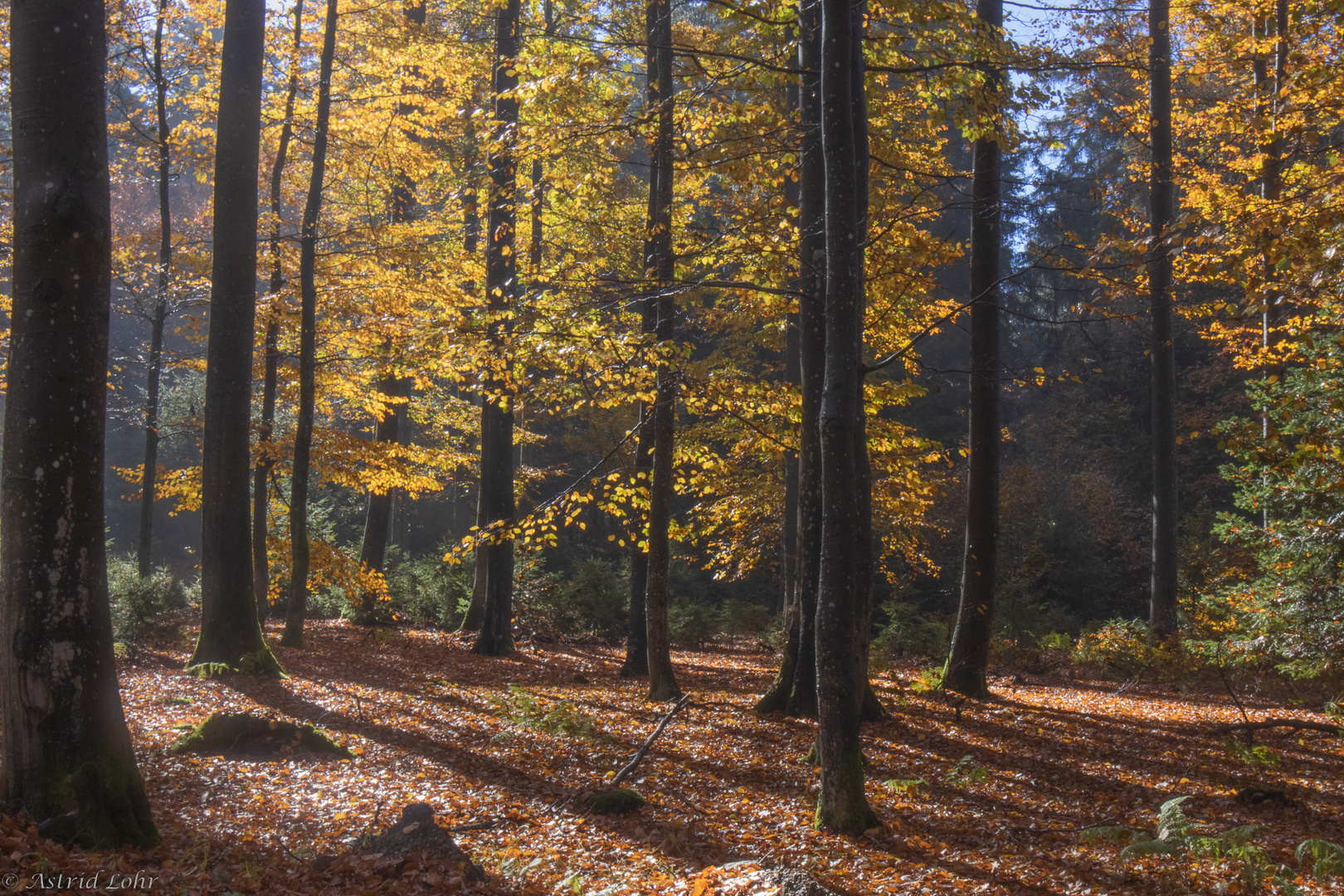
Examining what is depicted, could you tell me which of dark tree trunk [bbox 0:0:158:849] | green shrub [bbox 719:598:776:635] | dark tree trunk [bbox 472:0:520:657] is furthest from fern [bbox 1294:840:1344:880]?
green shrub [bbox 719:598:776:635]

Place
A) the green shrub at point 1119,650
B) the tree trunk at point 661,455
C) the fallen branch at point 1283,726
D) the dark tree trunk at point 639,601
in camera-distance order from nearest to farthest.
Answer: the fallen branch at point 1283,726 → the tree trunk at point 661,455 → the dark tree trunk at point 639,601 → the green shrub at point 1119,650

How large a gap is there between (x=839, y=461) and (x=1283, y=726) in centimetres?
532

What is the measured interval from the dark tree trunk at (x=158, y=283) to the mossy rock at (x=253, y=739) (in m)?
8.04

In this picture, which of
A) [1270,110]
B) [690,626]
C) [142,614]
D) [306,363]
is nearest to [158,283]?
[306,363]

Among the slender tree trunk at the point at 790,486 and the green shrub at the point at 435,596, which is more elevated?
the slender tree trunk at the point at 790,486

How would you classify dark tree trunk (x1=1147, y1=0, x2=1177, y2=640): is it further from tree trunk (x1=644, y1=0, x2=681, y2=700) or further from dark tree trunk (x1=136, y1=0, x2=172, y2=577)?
dark tree trunk (x1=136, y1=0, x2=172, y2=577)

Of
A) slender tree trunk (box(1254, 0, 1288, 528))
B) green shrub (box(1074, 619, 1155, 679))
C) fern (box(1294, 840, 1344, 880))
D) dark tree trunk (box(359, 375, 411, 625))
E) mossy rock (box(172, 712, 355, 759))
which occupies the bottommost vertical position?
green shrub (box(1074, 619, 1155, 679))

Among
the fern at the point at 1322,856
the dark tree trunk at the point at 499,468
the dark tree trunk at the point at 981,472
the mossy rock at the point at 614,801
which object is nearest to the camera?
the fern at the point at 1322,856

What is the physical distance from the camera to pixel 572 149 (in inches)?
339

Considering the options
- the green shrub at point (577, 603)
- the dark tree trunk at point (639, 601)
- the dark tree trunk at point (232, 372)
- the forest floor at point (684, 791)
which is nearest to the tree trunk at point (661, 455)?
the forest floor at point (684, 791)

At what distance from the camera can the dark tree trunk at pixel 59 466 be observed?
397cm

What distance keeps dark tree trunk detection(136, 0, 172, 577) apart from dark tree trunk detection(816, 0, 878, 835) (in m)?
11.9

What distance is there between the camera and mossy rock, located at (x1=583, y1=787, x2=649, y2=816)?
5.88m

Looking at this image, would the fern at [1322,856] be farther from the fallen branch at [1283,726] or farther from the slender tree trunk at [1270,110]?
the slender tree trunk at [1270,110]
